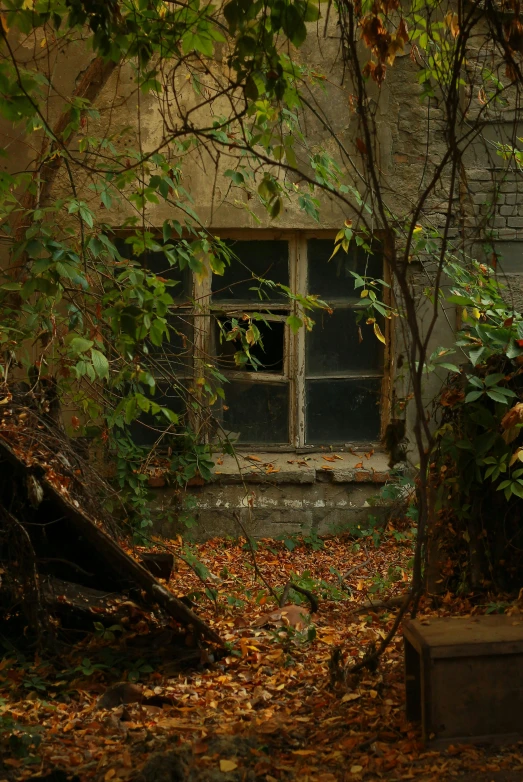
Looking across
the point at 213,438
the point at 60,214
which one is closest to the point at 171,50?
the point at 60,214

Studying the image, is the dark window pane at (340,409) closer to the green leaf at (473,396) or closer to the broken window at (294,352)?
the broken window at (294,352)

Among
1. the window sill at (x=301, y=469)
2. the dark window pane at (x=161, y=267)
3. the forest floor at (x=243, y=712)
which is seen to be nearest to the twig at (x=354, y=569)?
the forest floor at (x=243, y=712)

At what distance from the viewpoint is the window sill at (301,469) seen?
648 cm

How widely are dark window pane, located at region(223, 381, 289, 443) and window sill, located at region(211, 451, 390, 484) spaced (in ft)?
0.58

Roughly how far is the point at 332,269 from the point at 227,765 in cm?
451

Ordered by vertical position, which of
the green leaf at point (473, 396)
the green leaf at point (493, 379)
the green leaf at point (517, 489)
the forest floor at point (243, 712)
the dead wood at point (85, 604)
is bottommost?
the forest floor at point (243, 712)

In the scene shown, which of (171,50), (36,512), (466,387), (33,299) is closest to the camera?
(171,50)

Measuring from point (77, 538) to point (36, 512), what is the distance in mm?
251

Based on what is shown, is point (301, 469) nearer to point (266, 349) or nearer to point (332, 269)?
point (266, 349)

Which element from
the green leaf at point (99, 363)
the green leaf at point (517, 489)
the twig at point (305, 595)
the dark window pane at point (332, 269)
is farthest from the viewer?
the dark window pane at point (332, 269)

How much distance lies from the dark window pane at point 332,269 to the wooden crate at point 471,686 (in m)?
4.01

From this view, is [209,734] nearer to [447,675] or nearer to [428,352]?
[447,675]

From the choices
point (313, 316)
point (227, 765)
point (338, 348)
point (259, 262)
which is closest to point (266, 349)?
point (313, 316)

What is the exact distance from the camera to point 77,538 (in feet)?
13.8
